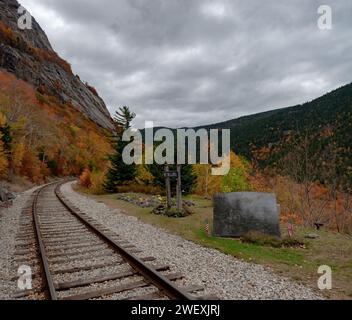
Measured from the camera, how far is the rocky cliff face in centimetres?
9575

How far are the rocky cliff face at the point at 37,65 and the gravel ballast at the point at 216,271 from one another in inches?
3922

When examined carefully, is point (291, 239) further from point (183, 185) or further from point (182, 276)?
point (183, 185)

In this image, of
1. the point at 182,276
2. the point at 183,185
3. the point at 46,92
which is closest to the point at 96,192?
the point at 183,185

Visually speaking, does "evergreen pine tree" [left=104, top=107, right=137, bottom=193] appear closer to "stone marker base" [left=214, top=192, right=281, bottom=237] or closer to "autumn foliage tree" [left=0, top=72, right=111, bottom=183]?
"autumn foliage tree" [left=0, top=72, right=111, bottom=183]

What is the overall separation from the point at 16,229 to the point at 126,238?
4.38 metres

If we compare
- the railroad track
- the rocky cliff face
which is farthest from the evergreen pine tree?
the rocky cliff face

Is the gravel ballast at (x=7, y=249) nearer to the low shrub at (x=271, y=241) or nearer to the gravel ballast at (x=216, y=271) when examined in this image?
the gravel ballast at (x=216, y=271)

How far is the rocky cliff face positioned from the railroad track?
98.5 metres

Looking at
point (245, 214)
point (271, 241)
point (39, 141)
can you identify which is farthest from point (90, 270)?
point (39, 141)

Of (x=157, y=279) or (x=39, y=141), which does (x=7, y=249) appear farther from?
(x=39, y=141)

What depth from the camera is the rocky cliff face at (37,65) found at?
95750mm

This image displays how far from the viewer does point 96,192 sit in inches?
1296
